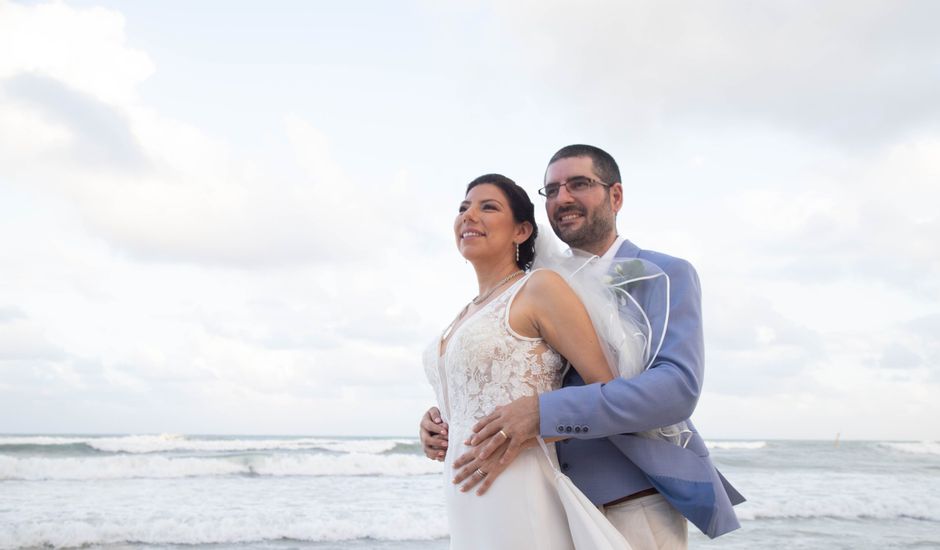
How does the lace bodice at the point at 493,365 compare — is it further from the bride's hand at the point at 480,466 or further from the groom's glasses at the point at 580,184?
the groom's glasses at the point at 580,184

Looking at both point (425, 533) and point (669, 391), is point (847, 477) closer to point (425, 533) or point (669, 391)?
point (425, 533)

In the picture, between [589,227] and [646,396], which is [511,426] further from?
[589,227]

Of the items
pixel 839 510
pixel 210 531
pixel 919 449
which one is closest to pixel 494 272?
pixel 210 531

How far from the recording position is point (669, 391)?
233 centimetres

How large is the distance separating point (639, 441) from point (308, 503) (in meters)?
11.1

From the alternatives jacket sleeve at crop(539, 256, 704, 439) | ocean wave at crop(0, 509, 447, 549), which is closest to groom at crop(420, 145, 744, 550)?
jacket sleeve at crop(539, 256, 704, 439)

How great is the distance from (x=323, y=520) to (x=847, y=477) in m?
13.6

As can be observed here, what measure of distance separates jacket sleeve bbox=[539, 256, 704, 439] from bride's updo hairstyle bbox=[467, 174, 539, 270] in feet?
2.50

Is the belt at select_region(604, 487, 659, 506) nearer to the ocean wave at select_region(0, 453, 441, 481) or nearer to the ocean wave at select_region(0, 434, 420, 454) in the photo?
the ocean wave at select_region(0, 453, 441, 481)

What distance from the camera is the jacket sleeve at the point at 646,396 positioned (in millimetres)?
2320

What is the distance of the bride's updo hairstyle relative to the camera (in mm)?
3037

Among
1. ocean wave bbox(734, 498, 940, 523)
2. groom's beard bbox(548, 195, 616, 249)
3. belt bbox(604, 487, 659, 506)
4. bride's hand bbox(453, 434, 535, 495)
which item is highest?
groom's beard bbox(548, 195, 616, 249)

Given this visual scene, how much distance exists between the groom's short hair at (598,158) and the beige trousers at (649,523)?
118 centimetres

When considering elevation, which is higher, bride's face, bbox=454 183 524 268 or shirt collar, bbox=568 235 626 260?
bride's face, bbox=454 183 524 268
